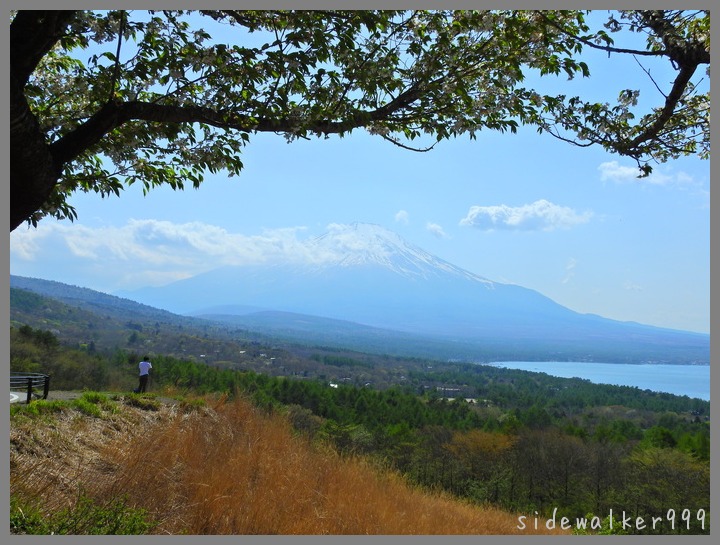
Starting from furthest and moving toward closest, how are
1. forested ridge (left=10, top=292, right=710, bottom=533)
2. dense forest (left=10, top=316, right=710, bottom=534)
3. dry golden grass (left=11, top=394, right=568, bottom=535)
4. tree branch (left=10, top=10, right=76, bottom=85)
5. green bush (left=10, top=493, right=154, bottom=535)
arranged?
forested ridge (left=10, top=292, right=710, bottom=533) < dense forest (left=10, top=316, right=710, bottom=534) < dry golden grass (left=11, top=394, right=568, bottom=535) < green bush (left=10, top=493, right=154, bottom=535) < tree branch (left=10, top=10, right=76, bottom=85)

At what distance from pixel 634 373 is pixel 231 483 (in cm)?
17999

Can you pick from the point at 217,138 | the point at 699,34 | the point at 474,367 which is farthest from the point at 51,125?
the point at 474,367

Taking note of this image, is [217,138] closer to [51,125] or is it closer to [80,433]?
[51,125]

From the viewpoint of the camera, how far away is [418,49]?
179 inches

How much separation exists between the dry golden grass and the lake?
12922 centimetres

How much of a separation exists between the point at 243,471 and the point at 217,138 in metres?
3.48

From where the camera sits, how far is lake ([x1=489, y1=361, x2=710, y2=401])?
133 metres

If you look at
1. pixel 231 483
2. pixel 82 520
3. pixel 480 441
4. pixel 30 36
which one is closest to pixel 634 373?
pixel 480 441

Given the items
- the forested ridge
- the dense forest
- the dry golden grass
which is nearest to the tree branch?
the dry golden grass

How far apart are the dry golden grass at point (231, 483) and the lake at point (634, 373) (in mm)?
129221

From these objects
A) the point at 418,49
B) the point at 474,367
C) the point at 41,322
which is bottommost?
the point at 474,367

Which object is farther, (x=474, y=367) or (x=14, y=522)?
(x=474, y=367)

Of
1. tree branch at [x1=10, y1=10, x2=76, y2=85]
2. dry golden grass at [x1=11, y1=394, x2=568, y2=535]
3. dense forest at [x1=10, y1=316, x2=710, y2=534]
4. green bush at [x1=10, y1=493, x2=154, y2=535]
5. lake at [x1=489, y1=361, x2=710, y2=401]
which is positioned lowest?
lake at [x1=489, y1=361, x2=710, y2=401]

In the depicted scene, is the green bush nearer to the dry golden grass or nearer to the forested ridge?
the dry golden grass
